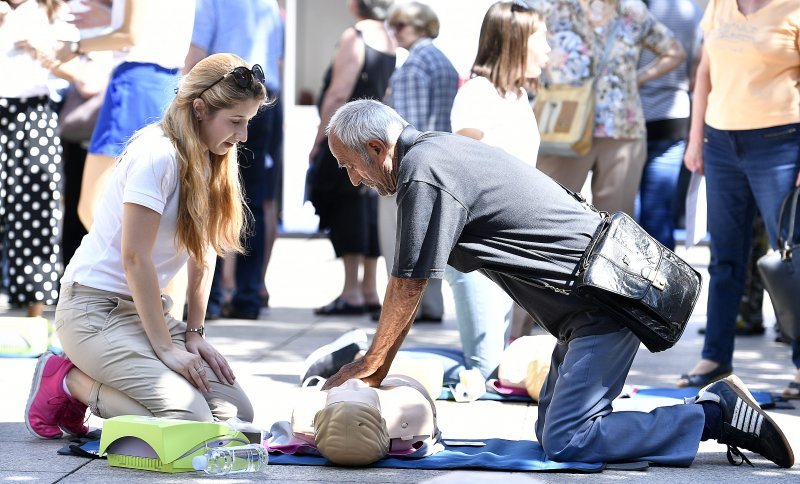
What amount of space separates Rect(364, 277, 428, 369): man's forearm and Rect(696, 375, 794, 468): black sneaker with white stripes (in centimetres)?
105

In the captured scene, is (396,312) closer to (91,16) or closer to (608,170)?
(608,170)

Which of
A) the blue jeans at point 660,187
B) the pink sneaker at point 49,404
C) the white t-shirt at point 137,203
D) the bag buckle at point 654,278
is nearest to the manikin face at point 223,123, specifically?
the white t-shirt at point 137,203

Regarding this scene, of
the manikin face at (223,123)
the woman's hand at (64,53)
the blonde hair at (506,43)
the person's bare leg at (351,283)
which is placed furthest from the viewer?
the person's bare leg at (351,283)

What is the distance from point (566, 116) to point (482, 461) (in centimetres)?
316

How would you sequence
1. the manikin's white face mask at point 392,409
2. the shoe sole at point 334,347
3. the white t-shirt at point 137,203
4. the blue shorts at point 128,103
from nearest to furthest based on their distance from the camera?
the manikin's white face mask at point 392,409
the white t-shirt at point 137,203
the shoe sole at point 334,347
the blue shorts at point 128,103

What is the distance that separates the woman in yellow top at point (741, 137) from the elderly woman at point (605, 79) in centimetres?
113

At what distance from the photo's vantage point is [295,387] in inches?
227

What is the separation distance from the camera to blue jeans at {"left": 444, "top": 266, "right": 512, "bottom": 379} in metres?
5.70

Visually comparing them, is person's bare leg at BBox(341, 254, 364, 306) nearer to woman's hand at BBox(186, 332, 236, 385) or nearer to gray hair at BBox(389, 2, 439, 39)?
gray hair at BBox(389, 2, 439, 39)

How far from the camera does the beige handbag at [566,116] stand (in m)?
6.90

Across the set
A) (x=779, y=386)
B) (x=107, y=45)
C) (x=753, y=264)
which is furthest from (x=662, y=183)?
(x=107, y=45)

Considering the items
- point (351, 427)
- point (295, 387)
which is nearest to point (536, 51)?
point (295, 387)

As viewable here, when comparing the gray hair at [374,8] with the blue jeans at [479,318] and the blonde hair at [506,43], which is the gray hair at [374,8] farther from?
the blue jeans at [479,318]

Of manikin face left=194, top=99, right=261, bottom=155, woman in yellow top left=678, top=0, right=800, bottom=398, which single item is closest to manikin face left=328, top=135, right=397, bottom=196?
manikin face left=194, top=99, right=261, bottom=155
